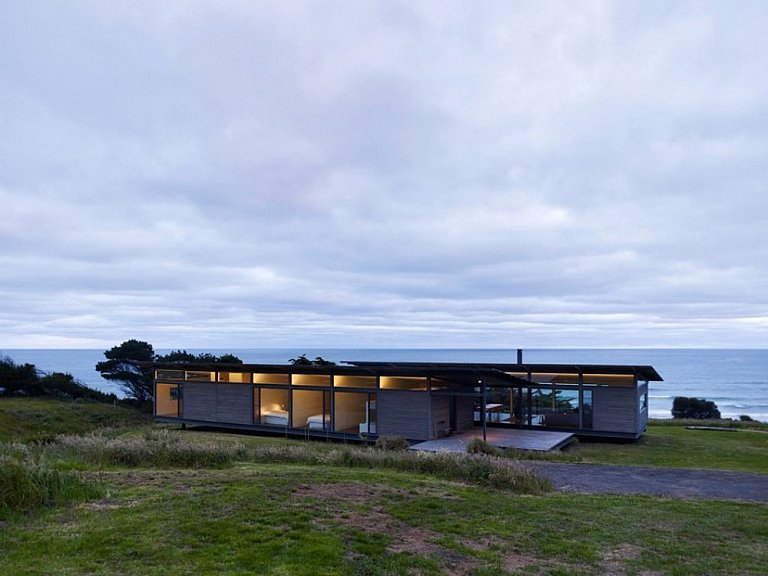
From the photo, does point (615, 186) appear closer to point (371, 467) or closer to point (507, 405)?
point (507, 405)

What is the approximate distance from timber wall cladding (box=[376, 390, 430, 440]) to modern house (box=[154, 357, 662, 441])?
0.11 feet

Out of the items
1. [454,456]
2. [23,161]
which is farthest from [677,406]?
[23,161]

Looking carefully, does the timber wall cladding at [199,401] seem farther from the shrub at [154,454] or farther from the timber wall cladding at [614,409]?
the timber wall cladding at [614,409]

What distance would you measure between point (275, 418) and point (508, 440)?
353 inches

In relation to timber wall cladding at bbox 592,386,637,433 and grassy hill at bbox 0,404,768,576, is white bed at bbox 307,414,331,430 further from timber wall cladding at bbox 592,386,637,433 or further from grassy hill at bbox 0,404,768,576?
grassy hill at bbox 0,404,768,576

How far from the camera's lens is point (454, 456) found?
987 centimetres

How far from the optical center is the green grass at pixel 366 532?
4598 millimetres

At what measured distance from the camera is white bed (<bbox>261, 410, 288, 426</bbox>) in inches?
778

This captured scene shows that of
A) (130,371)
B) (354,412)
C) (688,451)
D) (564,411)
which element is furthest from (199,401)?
(688,451)

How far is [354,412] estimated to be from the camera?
19.6 metres

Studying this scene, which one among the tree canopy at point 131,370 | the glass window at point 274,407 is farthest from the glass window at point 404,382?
the tree canopy at point 131,370

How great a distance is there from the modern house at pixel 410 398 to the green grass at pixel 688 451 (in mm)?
1065

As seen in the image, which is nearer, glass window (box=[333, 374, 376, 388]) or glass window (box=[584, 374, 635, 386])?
glass window (box=[584, 374, 635, 386])

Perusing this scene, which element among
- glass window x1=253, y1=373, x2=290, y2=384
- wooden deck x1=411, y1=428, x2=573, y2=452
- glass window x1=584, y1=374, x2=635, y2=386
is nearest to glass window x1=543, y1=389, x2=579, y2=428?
glass window x1=584, y1=374, x2=635, y2=386
